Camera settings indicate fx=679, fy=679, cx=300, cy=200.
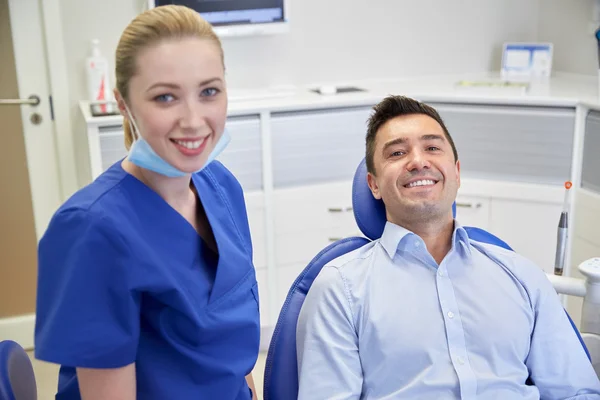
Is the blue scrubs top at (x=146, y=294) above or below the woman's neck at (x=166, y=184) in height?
below

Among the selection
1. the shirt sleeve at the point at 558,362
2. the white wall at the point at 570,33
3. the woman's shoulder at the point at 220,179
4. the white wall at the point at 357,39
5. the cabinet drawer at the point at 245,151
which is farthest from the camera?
the white wall at the point at 570,33

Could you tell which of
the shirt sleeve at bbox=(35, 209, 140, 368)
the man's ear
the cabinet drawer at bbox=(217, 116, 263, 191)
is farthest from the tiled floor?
the shirt sleeve at bbox=(35, 209, 140, 368)

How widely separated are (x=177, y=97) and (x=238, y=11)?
1816mm

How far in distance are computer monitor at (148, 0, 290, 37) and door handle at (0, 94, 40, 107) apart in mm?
649

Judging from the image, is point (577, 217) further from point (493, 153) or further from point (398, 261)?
point (398, 261)

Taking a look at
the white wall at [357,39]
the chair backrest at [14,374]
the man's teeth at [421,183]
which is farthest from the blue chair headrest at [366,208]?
the white wall at [357,39]

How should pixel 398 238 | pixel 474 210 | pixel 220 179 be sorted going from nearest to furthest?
pixel 220 179 < pixel 398 238 < pixel 474 210

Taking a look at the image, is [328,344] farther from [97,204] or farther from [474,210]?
[474,210]

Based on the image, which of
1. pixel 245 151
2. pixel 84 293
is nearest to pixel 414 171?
pixel 84 293

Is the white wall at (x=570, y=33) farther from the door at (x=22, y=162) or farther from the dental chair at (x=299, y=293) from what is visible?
the door at (x=22, y=162)

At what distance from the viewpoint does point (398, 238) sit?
1.60 meters

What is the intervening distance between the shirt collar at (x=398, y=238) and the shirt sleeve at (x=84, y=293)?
28.0 inches

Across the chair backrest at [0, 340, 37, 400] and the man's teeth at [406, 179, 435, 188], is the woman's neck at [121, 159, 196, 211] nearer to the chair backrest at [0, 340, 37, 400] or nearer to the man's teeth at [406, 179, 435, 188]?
the chair backrest at [0, 340, 37, 400]

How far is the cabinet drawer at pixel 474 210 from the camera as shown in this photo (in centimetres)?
290
